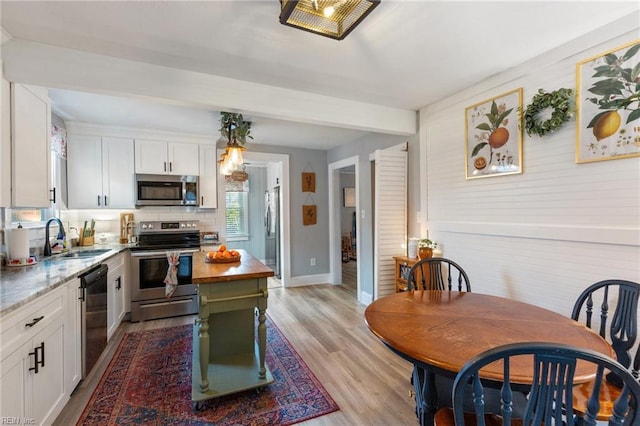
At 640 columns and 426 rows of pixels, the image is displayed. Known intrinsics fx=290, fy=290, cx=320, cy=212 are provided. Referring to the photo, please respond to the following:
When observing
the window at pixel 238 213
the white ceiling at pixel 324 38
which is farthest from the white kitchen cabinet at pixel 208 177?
the window at pixel 238 213

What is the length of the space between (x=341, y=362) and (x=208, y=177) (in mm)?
3098

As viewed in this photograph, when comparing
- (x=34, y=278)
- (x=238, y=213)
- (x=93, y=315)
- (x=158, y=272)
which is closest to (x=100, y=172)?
(x=158, y=272)

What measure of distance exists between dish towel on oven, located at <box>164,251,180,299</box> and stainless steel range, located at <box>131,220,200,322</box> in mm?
83

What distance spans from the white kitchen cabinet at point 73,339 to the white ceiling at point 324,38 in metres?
1.69

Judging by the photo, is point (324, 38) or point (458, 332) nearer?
point (458, 332)

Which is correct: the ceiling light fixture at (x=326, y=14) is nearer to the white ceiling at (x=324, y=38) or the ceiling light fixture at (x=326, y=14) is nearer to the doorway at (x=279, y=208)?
the white ceiling at (x=324, y=38)

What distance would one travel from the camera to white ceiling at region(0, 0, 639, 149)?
1.68 metres

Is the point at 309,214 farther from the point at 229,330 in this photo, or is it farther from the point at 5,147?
the point at 5,147

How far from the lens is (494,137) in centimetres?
256

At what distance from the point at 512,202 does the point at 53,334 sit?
3.43 m

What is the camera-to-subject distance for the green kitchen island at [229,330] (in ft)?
6.53

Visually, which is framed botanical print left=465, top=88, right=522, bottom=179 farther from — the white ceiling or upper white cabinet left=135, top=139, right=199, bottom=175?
upper white cabinet left=135, top=139, right=199, bottom=175

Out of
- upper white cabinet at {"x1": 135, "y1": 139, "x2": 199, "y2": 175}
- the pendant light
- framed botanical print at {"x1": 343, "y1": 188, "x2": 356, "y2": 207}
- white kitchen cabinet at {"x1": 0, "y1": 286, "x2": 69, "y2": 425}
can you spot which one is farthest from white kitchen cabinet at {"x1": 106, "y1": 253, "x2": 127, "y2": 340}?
framed botanical print at {"x1": 343, "y1": 188, "x2": 356, "y2": 207}

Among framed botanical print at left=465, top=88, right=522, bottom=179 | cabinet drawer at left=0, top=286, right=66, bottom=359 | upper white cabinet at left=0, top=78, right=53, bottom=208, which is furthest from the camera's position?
framed botanical print at left=465, top=88, right=522, bottom=179
